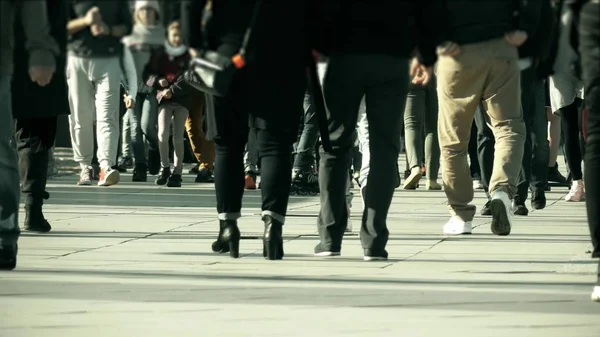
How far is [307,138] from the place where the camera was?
39.5 ft

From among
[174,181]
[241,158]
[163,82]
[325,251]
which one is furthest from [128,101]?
[174,181]

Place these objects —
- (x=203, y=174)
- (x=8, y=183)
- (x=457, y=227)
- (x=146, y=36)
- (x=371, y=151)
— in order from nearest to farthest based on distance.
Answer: (x=146, y=36) → (x=8, y=183) → (x=371, y=151) → (x=457, y=227) → (x=203, y=174)

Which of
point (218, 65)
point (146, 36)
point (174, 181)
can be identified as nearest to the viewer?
point (146, 36)

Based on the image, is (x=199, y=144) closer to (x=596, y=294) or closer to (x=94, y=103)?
(x=596, y=294)

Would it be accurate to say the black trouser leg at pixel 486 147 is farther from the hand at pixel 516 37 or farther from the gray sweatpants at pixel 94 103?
the hand at pixel 516 37

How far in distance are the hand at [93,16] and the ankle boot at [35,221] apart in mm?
6598

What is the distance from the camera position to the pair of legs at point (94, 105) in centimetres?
245

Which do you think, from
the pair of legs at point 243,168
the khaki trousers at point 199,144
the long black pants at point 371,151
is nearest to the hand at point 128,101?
the pair of legs at point 243,168

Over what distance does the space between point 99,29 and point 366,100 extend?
14.2 feet

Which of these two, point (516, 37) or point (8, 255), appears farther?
point (8, 255)

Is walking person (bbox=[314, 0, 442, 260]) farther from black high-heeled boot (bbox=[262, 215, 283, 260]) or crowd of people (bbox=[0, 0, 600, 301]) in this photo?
black high-heeled boot (bbox=[262, 215, 283, 260])

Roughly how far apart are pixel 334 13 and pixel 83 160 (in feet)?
4.28

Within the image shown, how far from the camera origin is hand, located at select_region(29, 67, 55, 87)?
7.89 feet

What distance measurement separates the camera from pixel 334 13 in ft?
13.8
